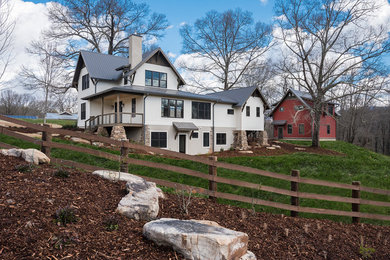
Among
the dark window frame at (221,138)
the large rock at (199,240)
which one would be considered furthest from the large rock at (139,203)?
the dark window frame at (221,138)

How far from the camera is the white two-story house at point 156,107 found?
1972cm

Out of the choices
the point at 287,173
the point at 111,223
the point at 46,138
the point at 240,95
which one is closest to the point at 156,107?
the point at 240,95

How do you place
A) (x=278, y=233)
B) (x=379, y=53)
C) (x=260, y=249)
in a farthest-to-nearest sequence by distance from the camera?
(x=379, y=53) < (x=278, y=233) < (x=260, y=249)

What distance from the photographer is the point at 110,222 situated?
3467 millimetres

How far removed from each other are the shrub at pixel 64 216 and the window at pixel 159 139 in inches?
646

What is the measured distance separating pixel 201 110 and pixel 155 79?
4.96 m

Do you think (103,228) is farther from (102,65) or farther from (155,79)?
(102,65)

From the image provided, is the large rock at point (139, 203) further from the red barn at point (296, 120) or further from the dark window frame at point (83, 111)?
the red barn at point (296, 120)

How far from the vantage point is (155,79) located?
23.2 metres

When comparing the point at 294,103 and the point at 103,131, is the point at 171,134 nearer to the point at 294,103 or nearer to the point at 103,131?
the point at 103,131

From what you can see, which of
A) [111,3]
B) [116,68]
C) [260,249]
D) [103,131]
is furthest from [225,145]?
[111,3]

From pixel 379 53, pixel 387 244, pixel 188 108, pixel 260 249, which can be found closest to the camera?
pixel 260 249

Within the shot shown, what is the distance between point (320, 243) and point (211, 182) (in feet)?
7.78

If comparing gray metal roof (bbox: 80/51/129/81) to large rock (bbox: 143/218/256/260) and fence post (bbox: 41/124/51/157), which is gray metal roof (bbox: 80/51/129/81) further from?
large rock (bbox: 143/218/256/260)
